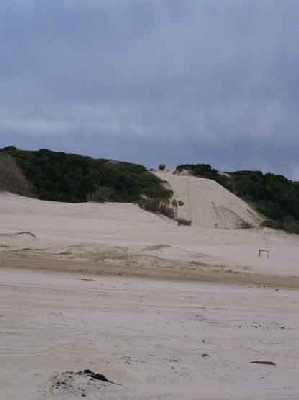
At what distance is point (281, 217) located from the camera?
3675 centimetres

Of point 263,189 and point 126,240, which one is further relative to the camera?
point 263,189

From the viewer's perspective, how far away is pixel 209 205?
3631cm

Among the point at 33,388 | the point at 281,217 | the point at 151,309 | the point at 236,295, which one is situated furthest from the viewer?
the point at 281,217

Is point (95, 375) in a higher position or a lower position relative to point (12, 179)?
lower

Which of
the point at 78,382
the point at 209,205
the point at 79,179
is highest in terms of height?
the point at 79,179

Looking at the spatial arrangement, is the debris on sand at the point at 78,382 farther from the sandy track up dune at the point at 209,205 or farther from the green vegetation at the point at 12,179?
the sandy track up dune at the point at 209,205

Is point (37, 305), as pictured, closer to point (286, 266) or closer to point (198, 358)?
point (198, 358)

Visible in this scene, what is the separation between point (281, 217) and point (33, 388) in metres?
31.1

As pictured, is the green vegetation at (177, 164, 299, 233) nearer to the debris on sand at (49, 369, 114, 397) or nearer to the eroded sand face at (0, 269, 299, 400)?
the eroded sand face at (0, 269, 299, 400)

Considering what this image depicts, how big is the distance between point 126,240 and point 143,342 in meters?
12.8

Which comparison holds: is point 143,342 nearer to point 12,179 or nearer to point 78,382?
point 78,382

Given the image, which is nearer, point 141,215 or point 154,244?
point 154,244

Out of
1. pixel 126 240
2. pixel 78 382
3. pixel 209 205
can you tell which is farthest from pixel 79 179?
pixel 78 382

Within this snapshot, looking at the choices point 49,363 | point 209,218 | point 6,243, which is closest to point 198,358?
point 49,363
